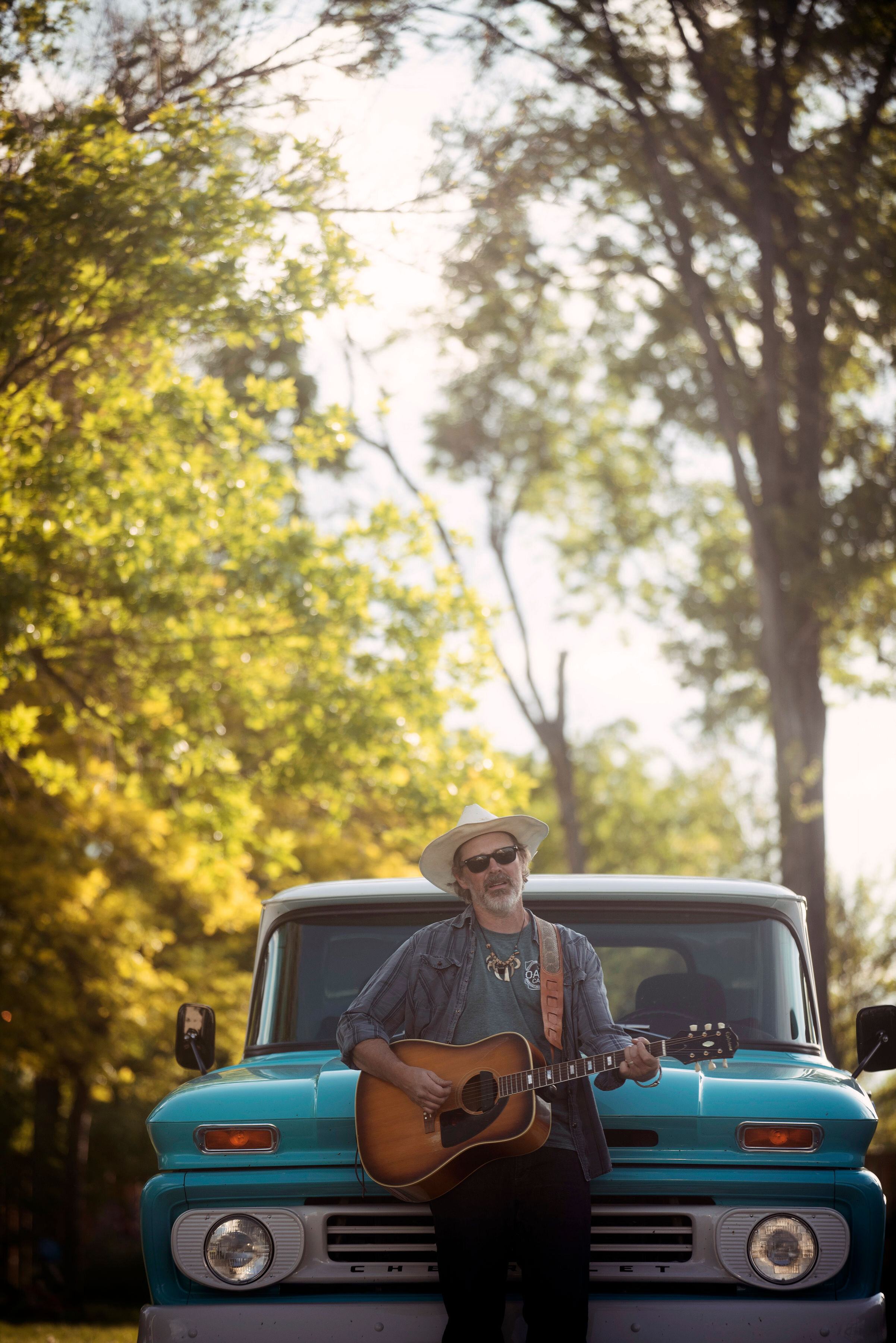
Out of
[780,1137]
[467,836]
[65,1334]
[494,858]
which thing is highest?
[467,836]

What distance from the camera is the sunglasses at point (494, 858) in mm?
4414

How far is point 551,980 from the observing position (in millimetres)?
4242

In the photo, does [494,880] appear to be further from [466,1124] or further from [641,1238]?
[641,1238]

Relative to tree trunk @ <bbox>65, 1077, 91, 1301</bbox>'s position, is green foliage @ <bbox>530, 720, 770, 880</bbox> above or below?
above

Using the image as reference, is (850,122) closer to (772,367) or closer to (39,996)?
(772,367)

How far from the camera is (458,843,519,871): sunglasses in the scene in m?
4.41

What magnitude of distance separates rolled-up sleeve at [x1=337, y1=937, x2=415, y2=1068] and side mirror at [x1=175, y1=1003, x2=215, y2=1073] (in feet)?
4.28

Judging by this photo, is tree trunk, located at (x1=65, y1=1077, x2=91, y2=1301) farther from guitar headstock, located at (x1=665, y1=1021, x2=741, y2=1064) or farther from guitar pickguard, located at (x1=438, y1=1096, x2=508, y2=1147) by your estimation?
guitar headstock, located at (x1=665, y1=1021, x2=741, y2=1064)

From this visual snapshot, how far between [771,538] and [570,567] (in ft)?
30.0

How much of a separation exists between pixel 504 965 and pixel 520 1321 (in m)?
1.04

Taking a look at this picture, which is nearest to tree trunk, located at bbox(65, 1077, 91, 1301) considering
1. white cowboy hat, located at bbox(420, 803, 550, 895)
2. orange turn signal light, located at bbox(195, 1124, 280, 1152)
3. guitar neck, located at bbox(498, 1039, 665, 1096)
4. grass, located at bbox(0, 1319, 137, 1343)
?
grass, located at bbox(0, 1319, 137, 1343)

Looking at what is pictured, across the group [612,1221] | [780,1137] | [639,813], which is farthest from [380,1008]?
[639,813]

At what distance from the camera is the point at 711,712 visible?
2105 centimetres

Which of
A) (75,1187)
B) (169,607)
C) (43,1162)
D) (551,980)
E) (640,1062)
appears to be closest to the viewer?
(640,1062)
